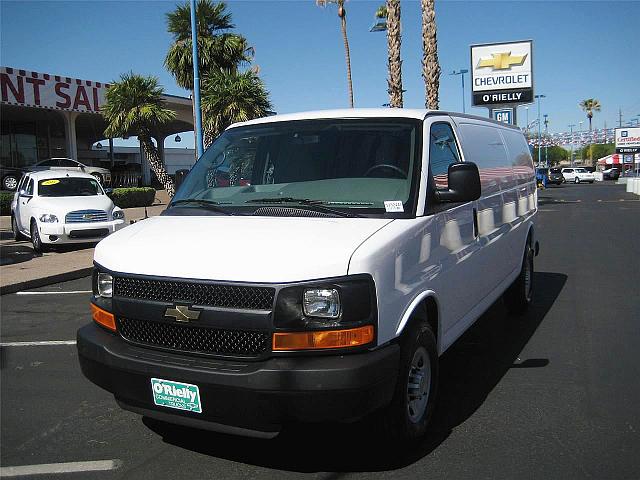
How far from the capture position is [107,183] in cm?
2956

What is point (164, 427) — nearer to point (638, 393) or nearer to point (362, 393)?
point (362, 393)

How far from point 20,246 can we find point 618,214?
18772 millimetres

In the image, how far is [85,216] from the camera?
13219mm

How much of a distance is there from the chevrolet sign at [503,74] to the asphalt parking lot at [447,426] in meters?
23.8

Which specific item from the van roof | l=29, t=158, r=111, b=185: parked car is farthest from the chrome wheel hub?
l=29, t=158, r=111, b=185: parked car

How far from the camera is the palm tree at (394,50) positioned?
19233 mm

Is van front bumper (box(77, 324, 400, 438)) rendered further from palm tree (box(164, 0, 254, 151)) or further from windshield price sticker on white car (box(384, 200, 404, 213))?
palm tree (box(164, 0, 254, 151))

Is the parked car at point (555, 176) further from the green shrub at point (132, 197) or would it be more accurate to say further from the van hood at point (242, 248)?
the van hood at point (242, 248)

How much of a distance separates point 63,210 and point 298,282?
11.5 m

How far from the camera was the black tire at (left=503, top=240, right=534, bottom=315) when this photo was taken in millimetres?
6832

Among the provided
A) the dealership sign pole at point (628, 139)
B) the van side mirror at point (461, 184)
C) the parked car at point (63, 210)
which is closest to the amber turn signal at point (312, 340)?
the van side mirror at point (461, 184)

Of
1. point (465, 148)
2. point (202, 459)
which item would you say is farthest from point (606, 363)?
point (202, 459)

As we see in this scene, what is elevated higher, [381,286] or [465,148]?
[465,148]

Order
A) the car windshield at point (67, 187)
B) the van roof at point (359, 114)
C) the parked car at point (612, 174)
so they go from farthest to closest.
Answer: the parked car at point (612, 174), the car windshield at point (67, 187), the van roof at point (359, 114)
